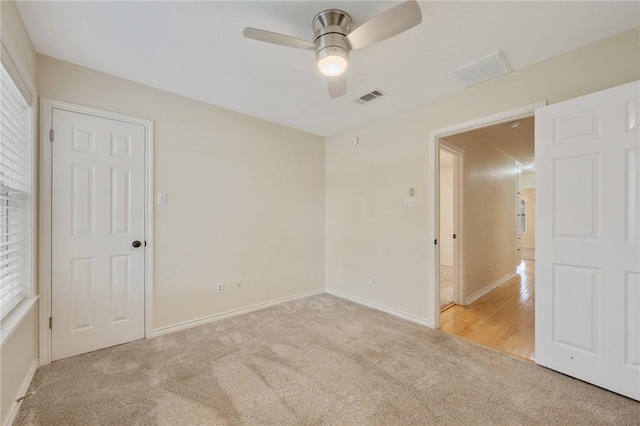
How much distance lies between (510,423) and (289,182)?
10.4 ft

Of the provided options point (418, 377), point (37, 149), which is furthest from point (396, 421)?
point (37, 149)

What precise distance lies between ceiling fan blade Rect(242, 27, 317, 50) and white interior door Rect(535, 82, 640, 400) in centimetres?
195

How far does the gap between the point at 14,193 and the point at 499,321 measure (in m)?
4.61

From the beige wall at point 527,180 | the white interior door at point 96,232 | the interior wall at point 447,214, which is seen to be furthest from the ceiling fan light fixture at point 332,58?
the beige wall at point 527,180

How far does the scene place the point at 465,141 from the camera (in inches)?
147

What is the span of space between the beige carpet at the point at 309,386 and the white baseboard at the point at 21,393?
0.13ft

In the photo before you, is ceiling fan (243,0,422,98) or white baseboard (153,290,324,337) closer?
ceiling fan (243,0,422,98)

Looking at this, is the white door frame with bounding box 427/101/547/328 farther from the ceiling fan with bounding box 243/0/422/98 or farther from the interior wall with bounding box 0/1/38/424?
the interior wall with bounding box 0/1/38/424

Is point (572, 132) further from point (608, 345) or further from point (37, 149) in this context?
point (37, 149)

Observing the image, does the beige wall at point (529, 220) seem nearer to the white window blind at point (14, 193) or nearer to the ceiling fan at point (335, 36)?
the ceiling fan at point (335, 36)

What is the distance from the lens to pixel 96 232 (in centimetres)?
233

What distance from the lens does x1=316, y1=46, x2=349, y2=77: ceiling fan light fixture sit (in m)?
1.63

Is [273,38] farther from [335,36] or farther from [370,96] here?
[370,96]

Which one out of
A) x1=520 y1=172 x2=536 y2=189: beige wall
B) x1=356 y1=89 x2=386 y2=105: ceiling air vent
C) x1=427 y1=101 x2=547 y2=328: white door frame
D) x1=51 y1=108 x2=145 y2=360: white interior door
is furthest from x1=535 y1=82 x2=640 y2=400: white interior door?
x1=520 y1=172 x2=536 y2=189: beige wall
